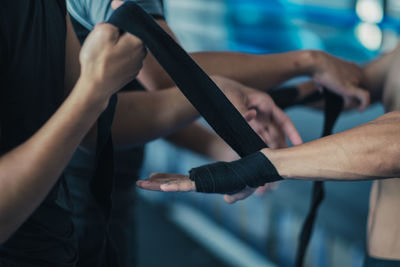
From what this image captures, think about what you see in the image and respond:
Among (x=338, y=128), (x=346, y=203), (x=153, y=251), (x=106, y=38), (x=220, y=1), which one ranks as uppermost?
(x=106, y=38)

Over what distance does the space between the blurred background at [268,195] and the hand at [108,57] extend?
48.3 inches

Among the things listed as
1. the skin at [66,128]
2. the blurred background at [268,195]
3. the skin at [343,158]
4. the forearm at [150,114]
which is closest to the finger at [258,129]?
the forearm at [150,114]

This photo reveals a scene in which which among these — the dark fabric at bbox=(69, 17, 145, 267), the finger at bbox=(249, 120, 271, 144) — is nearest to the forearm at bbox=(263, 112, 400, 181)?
the finger at bbox=(249, 120, 271, 144)

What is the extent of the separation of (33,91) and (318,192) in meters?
0.57

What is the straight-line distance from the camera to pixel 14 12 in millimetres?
552

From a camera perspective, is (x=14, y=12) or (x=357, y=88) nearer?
(x=14, y=12)

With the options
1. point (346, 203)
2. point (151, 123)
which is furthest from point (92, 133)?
point (346, 203)

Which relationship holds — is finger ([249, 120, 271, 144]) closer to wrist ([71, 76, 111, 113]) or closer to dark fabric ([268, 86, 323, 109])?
dark fabric ([268, 86, 323, 109])

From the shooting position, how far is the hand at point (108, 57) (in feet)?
1.64

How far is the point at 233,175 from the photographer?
1.89 ft

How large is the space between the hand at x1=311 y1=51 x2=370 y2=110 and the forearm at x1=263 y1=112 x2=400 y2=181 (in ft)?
1.10

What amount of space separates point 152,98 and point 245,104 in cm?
16

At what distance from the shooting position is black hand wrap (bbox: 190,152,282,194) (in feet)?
1.89

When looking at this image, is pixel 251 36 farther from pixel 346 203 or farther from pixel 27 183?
pixel 27 183
